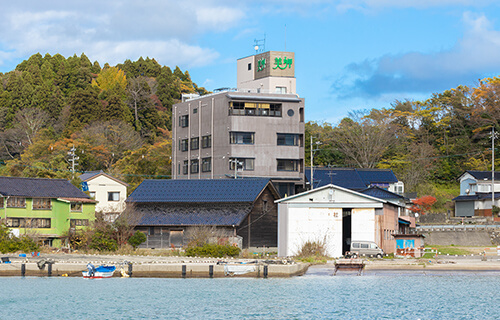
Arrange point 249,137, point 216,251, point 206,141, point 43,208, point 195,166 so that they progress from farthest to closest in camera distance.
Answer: point 195,166 → point 206,141 → point 249,137 → point 43,208 → point 216,251

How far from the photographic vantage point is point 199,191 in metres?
60.5

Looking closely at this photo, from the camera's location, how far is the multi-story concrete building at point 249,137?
77875 millimetres

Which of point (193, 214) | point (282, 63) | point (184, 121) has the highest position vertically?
point (282, 63)

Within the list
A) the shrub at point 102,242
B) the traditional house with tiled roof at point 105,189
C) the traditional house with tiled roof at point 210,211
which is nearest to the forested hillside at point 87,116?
the traditional house with tiled roof at point 105,189

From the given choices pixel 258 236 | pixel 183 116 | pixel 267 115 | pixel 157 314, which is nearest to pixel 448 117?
pixel 267 115

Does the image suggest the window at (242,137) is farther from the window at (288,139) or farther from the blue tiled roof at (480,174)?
the blue tiled roof at (480,174)

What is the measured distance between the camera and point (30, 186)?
61.3 metres

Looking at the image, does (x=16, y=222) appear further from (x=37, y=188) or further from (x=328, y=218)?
(x=328, y=218)

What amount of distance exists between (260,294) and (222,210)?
20.3 meters

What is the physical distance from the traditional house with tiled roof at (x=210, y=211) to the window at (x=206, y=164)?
18.1 meters

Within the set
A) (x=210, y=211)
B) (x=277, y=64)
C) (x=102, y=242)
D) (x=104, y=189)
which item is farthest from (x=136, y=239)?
(x=277, y=64)

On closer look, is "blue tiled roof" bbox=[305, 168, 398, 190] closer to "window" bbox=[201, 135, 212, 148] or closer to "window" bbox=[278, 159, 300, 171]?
"window" bbox=[278, 159, 300, 171]

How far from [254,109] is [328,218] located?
100.0 feet

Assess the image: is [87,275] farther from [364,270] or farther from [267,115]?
[267,115]
